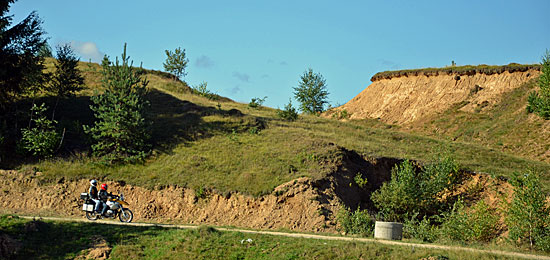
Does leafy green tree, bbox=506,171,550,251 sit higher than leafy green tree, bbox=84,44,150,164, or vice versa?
leafy green tree, bbox=84,44,150,164

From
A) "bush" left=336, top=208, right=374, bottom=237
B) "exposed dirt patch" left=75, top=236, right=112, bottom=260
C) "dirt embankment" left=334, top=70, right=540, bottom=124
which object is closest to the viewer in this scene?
"exposed dirt patch" left=75, top=236, right=112, bottom=260

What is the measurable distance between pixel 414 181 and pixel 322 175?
222 inches

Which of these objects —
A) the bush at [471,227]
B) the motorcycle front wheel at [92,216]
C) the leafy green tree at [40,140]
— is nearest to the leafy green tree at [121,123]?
the leafy green tree at [40,140]

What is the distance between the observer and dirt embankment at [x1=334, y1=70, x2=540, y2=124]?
6538cm

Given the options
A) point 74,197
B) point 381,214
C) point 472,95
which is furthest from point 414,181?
point 472,95

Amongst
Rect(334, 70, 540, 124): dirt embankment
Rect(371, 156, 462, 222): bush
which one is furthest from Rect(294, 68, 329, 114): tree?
Rect(371, 156, 462, 222): bush

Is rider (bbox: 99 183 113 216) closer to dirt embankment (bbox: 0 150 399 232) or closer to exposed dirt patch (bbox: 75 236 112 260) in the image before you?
exposed dirt patch (bbox: 75 236 112 260)

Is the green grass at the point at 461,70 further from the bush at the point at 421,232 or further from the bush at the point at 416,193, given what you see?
the bush at the point at 421,232

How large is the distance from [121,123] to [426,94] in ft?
159

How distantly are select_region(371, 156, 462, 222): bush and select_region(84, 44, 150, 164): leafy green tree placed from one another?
17436 mm

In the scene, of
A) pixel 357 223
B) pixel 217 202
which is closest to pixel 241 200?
pixel 217 202

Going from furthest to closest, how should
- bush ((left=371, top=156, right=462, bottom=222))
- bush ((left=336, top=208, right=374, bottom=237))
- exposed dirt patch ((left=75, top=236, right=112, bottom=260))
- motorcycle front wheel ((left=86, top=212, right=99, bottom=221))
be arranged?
1. bush ((left=371, top=156, right=462, bottom=222))
2. bush ((left=336, top=208, right=374, bottom=237))
3. motorcycle front wheel ((left=86, top=212, right=99, bottom=221))
4. exposed dirt patch ((left=75, top=236, right=112, bottom=260))

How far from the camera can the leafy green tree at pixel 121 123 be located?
36.2m

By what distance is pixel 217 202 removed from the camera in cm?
3066
